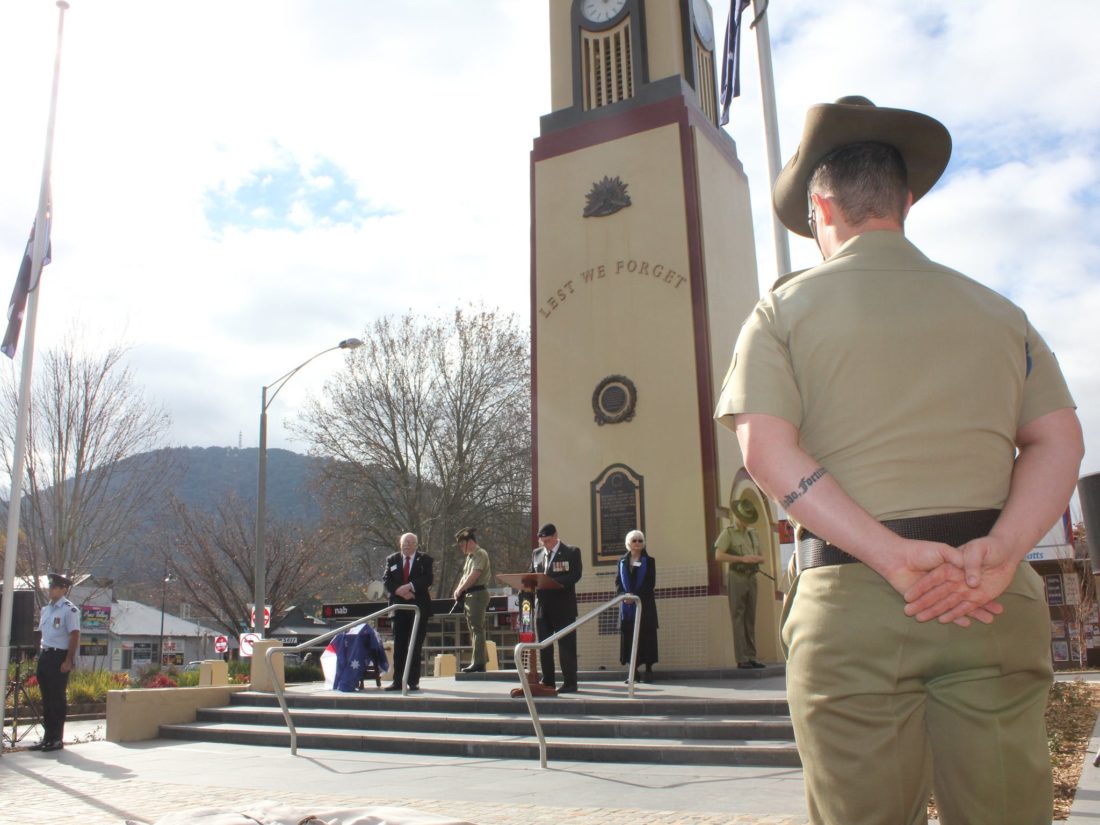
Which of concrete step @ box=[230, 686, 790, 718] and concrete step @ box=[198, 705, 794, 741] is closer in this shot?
concrete step @ box=[198, 705, 794, 741]

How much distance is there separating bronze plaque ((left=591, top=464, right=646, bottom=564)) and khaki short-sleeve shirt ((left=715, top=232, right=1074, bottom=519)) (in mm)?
12194

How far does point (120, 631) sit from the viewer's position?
177 ft

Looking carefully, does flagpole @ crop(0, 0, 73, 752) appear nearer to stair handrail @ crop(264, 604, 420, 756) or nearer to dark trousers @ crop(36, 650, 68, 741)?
dark trousers @ crop(36, 650, 68, 741)

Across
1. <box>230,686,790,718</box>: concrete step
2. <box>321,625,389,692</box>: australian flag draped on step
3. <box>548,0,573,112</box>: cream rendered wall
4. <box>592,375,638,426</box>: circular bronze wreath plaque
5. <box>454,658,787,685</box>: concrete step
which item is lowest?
<box>230,686,790,718</box>: concrete step

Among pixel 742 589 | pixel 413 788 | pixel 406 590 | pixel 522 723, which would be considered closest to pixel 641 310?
pixel 742 589

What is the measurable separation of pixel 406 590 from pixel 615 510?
3751mm

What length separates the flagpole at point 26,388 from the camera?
10945 millimetres

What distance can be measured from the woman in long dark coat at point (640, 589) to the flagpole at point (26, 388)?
6871mm

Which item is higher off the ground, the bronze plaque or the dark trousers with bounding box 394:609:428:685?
the bronze plaque

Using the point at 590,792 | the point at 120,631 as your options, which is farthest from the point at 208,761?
the point at 120,631

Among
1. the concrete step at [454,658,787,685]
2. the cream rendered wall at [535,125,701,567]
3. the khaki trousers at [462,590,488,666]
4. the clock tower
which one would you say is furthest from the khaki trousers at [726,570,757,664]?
the khaki trousers at [462,590,488,666]

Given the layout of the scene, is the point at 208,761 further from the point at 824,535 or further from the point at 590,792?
the point at 824,535

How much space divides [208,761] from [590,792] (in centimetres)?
435

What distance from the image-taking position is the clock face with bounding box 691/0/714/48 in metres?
16.8
